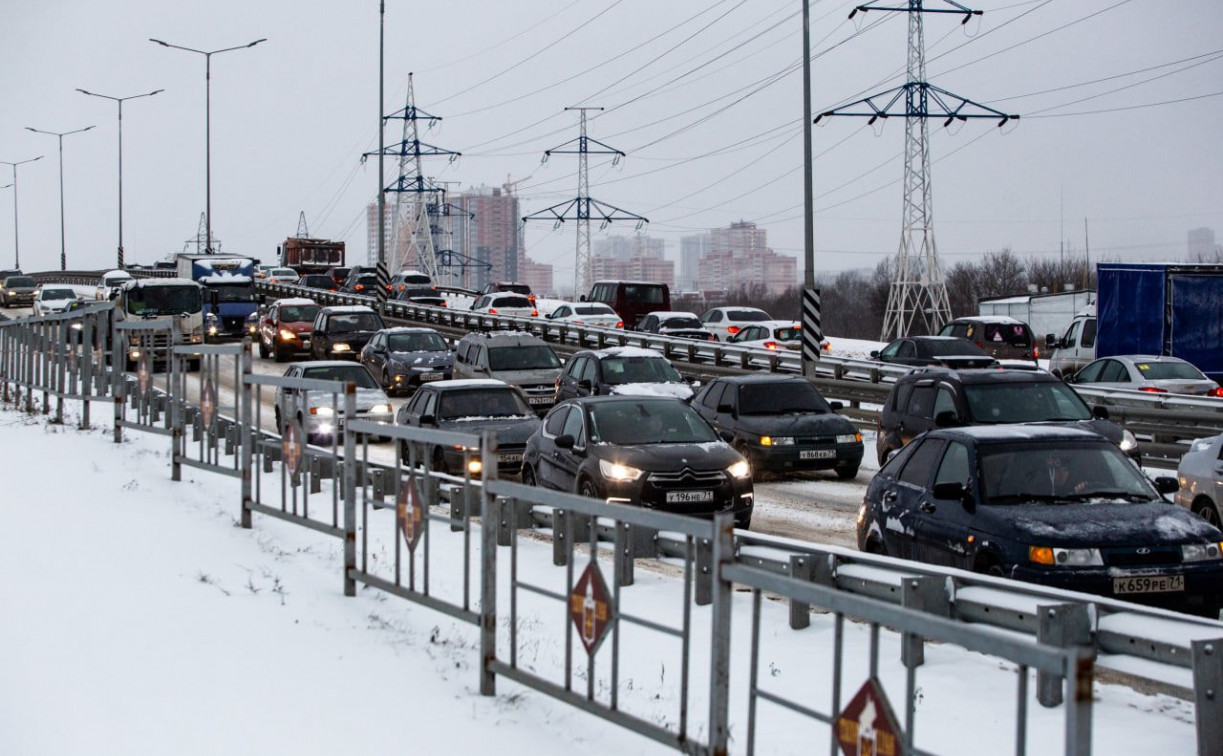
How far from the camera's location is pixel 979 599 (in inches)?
325

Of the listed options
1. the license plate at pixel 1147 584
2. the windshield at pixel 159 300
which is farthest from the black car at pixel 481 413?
the windshield at pixel 159 300

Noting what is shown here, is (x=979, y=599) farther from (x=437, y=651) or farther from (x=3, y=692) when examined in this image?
(x=3, y=692)

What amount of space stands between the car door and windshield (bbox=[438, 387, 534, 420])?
10.7m

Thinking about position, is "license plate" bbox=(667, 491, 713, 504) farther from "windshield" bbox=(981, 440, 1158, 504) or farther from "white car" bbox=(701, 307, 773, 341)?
"white car" bbox=(701, 307, 773, 341)

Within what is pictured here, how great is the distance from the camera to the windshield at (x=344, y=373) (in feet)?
81.1

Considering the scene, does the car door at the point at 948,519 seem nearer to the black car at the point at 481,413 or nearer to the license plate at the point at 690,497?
the license plate at the point at 690,497

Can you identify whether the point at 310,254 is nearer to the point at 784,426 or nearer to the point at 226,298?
the point at 226,298

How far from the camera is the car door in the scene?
1020cm

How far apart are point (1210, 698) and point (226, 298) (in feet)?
146

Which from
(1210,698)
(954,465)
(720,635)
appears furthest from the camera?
(954,465)

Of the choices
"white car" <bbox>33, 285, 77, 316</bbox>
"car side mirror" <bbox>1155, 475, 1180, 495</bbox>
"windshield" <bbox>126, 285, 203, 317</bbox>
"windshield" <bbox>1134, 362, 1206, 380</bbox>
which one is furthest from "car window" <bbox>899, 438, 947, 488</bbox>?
"white car" <bbox>33, 285, 77, 316</bbox>

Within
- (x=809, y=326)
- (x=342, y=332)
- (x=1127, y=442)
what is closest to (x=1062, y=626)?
(x=1127, y=442)

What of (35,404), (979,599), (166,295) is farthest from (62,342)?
(166,295)

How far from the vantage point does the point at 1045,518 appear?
9.80 m
